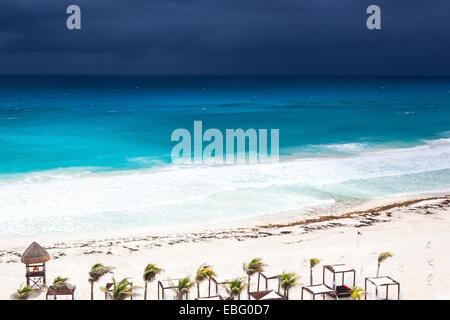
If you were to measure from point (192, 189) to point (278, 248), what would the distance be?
30.3ft

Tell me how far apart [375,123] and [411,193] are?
32166 mm

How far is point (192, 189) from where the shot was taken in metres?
24.0

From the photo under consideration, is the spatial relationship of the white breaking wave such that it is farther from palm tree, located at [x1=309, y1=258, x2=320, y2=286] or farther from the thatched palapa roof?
palm tree, located at [x1=309, y1=258, x2=320, y2=286]

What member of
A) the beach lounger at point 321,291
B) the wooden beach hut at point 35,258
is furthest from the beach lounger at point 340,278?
the wooden beach hut at point 35,258

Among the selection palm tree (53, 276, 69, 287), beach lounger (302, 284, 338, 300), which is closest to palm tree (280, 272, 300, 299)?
beach lounger (302, 284, 338, 300)

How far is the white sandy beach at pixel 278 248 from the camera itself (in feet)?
42.9

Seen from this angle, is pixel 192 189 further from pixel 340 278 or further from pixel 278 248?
pixel 340 278

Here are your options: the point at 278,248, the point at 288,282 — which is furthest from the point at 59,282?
the point at 278,248

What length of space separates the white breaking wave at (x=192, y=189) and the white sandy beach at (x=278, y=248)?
1.61 metres

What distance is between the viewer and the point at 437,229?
17.5m

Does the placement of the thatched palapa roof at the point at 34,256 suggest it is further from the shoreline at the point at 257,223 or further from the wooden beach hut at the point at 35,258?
the shoreline at the point at 257,223
